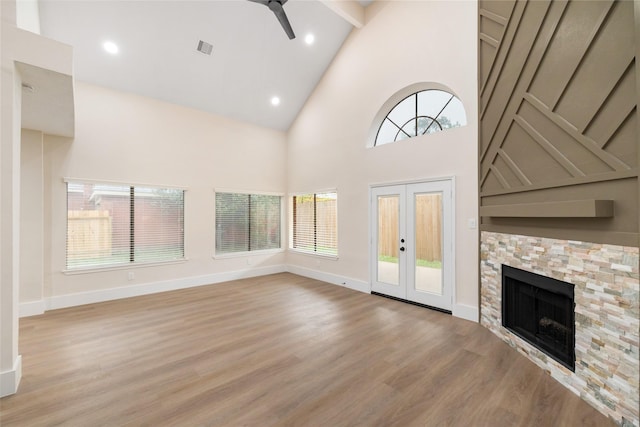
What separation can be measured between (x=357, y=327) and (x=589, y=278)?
7.79 feet

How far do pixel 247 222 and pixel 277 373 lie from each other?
4613 millimetres

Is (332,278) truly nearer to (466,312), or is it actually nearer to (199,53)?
(466,312)

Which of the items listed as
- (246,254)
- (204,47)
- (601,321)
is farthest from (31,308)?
(601,321)

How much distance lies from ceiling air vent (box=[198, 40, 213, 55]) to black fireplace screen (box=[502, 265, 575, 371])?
19.0 feet

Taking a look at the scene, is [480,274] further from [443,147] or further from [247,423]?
[247,423]

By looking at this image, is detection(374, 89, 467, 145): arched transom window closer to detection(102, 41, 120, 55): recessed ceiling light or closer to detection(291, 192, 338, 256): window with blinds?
detection(291, 192, 338, 256): window with blinds

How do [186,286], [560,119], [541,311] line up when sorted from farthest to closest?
1. [186,286]
2. [541,311]
3. [560,119]

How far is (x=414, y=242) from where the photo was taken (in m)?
4.49

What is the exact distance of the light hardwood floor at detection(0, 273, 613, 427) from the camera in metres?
2.00

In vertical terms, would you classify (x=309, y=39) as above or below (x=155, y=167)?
above

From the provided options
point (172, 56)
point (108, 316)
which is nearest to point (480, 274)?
point (108, 316)

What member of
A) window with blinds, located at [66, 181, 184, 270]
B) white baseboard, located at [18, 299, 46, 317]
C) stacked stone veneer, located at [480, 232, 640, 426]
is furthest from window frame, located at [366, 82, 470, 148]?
white baseboard, located at [18, 299, 46, 317]

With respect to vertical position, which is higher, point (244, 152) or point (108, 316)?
point (244, 152)

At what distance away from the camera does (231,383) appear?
7.83ft
